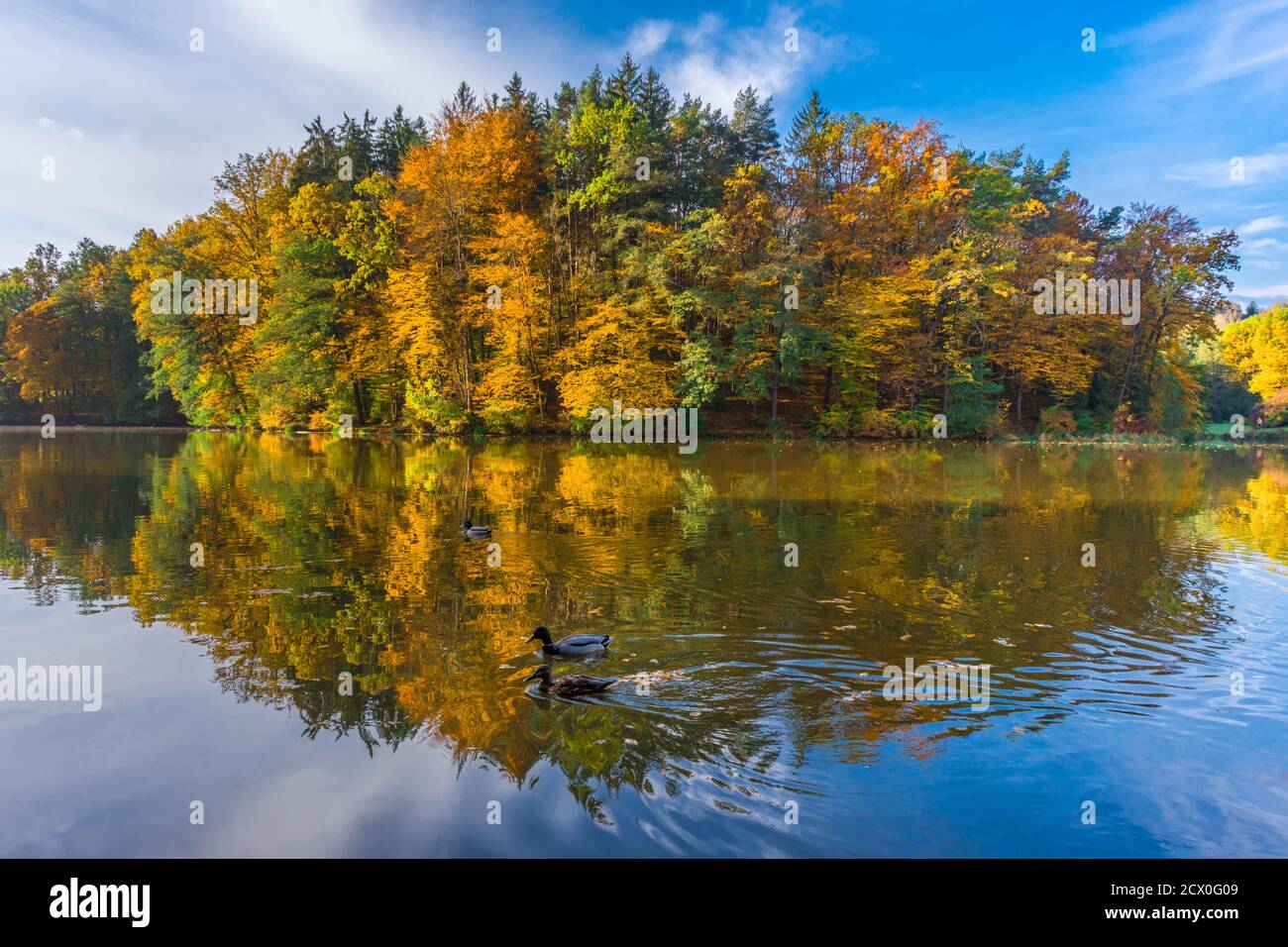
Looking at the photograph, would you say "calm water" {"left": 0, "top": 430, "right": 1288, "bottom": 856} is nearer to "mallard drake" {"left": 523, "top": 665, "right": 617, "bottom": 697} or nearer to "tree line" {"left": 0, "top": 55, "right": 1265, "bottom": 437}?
"mallard drake" {"left": 523, "top": 665, "right": 617, "bottom": 697}

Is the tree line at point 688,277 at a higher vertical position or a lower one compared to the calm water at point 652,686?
higher

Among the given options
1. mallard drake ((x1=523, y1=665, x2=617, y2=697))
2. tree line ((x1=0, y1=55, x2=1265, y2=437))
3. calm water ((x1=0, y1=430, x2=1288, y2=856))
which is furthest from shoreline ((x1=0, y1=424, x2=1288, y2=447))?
mallard drake ((x1=523, y1=665, x2=617, y2=697))

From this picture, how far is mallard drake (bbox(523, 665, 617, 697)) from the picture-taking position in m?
5.90

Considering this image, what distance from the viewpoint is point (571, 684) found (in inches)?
232

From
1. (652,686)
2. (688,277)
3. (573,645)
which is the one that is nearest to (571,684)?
(652,686)

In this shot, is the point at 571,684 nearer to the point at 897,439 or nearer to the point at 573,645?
the point at 573,645

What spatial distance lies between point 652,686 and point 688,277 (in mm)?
33239

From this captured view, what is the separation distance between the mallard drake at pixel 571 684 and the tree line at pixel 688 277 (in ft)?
99.9

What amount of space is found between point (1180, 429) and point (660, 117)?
3482 cm

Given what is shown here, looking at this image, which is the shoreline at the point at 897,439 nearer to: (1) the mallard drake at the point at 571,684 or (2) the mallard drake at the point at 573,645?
(2) the mallard drake at the point at 573,645

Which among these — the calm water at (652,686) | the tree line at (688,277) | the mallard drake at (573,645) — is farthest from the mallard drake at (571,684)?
the tree line at (688,277)

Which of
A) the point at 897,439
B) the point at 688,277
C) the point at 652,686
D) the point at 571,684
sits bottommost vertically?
the point at 652,686

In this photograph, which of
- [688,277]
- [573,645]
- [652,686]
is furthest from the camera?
[688,277]

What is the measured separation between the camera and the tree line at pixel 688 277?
1427 inches
